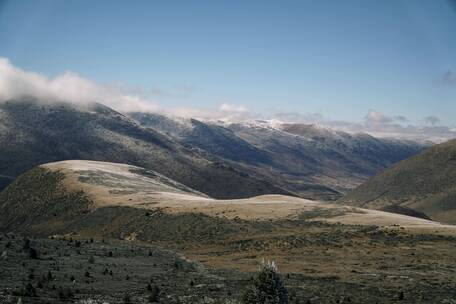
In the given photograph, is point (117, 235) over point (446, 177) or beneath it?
beneath

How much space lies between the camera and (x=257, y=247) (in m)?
54.9

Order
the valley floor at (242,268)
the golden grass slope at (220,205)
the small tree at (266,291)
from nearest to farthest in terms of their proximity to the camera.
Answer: the small tree at (266,291)
the valley floor at (242,268)
the golden grass slope at (220,205)

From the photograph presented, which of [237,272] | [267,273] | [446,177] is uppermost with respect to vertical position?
[446,177]

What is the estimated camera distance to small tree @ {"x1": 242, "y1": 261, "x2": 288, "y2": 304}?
66.3 ft

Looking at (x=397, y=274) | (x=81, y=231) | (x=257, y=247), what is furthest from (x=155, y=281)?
(x=81, y=231)

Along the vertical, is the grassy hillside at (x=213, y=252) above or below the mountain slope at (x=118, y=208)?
below

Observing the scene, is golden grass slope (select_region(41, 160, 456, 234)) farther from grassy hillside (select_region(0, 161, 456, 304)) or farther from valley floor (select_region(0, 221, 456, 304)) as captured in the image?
valley floor (select_region(0, 221, 456, 304))

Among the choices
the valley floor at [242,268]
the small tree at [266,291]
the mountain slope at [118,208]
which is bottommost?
the valley floor at [242,268]

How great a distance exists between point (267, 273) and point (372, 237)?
38826 millimetres

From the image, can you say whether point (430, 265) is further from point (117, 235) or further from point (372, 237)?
point (117, 235)

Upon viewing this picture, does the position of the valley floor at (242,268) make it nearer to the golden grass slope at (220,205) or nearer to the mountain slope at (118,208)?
the golden grass slope at (220,205)

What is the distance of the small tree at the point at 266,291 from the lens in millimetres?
20219


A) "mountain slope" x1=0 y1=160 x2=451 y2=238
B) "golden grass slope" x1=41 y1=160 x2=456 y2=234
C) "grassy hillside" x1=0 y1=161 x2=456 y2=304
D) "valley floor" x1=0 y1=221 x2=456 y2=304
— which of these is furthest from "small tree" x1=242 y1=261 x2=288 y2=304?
"mountain slope" x1=0 y1=160 x2=451 y2=238

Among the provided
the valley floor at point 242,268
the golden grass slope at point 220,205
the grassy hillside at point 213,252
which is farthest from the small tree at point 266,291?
the golden grass slope at point 220,205
